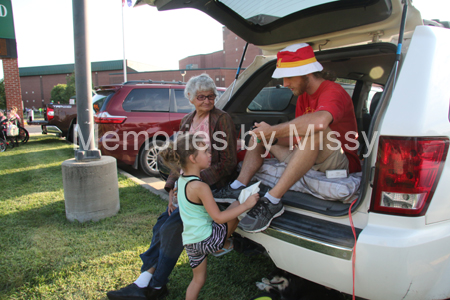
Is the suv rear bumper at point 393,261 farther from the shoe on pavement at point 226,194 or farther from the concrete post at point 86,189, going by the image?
the concrete post at point 86,189

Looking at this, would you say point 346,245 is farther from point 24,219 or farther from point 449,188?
point 24,219

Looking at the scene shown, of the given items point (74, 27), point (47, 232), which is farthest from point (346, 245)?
point (74, 27)

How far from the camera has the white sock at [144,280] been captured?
218 cm

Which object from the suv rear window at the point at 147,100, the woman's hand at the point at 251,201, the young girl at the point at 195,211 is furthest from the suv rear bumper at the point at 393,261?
the suv rear window at the point at 147,100

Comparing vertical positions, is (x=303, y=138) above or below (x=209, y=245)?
above

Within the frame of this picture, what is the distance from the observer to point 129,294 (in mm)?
2125

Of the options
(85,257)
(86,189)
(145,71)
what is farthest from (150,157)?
(145,71)

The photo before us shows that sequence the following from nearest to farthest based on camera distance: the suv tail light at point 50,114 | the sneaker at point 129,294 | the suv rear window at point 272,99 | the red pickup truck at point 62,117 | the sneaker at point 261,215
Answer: the sneaker at point 261,215
the sneaker at point 129,294
the suv rear window at point 272,99
the red pickup truck at point 62,117
the suv tail light at point 50,114

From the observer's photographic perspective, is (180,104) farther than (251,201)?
Yes

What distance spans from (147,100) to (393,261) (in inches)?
204

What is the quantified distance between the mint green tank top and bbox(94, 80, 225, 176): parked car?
3.57 metres

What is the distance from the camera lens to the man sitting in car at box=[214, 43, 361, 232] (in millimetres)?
1881

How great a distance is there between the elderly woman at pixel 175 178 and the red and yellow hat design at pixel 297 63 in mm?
601

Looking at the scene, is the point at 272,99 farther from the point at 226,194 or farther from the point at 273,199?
the point at 273,199
